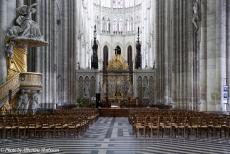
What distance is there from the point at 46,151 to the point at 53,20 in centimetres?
3493

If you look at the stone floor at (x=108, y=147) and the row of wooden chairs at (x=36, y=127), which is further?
the row of wooden chairs at (x=36, y=127)

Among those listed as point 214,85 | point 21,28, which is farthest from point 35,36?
point 214,85

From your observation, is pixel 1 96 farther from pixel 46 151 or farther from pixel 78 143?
pixel 46 151

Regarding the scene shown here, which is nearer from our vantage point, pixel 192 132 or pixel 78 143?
pixel 78 143

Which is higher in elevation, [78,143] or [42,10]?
[42,10]

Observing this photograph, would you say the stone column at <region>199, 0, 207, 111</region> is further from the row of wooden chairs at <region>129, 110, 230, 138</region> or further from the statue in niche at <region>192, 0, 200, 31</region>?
the row of wooden chairs at <region>129, 110, 230, 138</region>

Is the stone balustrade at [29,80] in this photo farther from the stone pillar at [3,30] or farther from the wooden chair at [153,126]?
the wooden chair at [153,126]

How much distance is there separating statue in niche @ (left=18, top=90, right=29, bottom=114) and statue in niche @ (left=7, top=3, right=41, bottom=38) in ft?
14.2

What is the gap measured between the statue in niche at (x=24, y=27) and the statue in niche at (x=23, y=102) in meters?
4.34

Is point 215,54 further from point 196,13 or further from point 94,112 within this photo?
point 94,112

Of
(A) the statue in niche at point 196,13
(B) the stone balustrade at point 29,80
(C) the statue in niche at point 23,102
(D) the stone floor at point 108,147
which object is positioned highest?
(A) the statue in niche at point 196,13

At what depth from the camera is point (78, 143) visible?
63.7 ft

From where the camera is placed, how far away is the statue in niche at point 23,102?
112 feet

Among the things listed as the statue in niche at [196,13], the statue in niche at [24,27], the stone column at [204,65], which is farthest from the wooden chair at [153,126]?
the statue in niche at [196,13]
